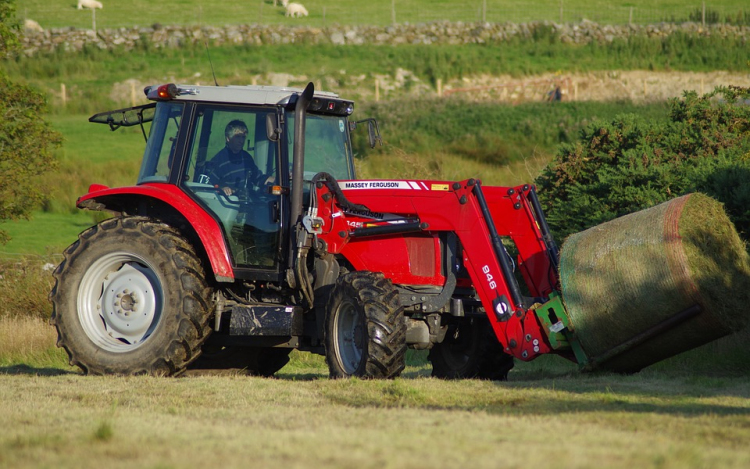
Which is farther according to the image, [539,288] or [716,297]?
[539,288]

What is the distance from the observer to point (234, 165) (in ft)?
32.2

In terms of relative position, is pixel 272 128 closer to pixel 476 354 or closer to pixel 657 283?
pixel 476 354

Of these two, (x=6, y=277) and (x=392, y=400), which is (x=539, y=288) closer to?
(x=392, y=400)

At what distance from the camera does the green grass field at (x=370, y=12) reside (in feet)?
178

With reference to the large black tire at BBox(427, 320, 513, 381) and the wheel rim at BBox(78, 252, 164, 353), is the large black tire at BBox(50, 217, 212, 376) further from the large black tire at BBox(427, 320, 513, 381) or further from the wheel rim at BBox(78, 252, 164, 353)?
the large black tire at BBox(427, 320, 513, 381)

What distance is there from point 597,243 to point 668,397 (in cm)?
137

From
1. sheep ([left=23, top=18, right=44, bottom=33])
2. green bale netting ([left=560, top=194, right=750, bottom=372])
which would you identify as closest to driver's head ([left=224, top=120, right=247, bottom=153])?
green bale netting ([left=560, top=194, right=750, bottom=372])

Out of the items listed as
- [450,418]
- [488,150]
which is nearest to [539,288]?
[450,418]

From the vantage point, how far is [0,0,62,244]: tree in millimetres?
19438

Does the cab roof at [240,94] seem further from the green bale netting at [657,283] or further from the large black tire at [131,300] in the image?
the green bale netting at [657,283]

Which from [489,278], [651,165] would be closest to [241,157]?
[489,278]

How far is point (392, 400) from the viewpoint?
301 inches

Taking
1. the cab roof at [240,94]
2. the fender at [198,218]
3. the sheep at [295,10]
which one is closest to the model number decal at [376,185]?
the cab roof at [240,94]

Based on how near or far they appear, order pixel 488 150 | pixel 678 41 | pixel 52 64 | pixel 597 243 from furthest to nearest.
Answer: pixel 678 41, pixel 52 64, pixel 488 150, pixel 597 243
